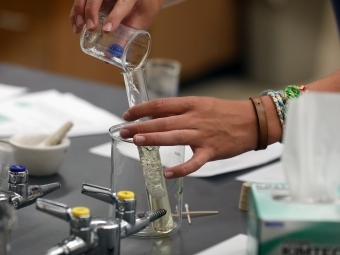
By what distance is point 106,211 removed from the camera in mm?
1118

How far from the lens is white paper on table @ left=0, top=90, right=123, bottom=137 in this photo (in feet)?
5.16

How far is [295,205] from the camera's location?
0.76 m

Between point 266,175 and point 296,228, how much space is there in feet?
1.95

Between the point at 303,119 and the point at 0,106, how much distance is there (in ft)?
3.68

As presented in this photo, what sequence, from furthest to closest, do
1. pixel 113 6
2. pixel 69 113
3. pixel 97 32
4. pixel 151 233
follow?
pixel 69 113 < pixel 113 6 < pixel 97 32 < pixel 151 233

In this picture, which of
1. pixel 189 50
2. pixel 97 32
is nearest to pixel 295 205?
pixel 97 32

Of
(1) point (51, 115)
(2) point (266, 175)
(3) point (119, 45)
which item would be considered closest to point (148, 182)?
(3) point (119, 45)

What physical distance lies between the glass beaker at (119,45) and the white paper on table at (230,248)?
1.12ft

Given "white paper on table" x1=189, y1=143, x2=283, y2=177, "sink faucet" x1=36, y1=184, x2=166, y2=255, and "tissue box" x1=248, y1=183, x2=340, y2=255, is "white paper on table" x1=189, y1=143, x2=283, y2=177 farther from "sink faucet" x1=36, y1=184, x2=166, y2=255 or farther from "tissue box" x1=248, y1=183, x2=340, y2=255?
"tissue box" x1=248, y1=183, x2=340, y2=255

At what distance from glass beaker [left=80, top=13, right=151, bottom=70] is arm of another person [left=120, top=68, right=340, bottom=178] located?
116mm

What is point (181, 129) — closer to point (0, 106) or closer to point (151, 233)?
point (151, 233)

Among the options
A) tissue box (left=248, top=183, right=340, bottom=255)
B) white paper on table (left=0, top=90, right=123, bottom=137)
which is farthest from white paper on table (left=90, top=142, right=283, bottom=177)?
tissue box (left=248, top=183, right=340, bottom=255)

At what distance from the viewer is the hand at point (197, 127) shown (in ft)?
3.33

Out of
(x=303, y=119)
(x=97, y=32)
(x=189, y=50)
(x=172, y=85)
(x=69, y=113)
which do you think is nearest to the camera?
(x=303, y=119)
